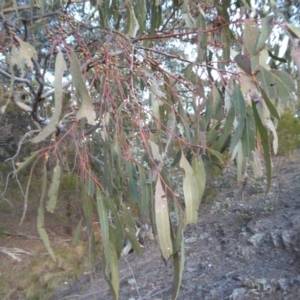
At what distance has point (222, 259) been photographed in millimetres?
2719

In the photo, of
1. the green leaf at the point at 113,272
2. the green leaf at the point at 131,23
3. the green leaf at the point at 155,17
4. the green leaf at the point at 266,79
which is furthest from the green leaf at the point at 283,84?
the green leaf at the point at 155,17

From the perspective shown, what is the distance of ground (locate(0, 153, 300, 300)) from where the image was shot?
7.56 feet

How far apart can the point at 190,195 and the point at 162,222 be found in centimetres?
11

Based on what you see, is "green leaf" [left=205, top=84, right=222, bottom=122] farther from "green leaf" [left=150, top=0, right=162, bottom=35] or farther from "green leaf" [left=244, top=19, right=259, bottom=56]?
"green leaf" [left=150, top=0, right=162, bottom=35]

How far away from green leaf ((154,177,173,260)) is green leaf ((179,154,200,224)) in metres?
0.06

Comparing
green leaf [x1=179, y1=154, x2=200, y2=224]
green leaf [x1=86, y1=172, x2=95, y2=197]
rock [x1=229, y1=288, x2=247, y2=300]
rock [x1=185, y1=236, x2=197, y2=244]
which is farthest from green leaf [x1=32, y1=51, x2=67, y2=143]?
rock [x1=185, y1=236, x2=197, y2=244]

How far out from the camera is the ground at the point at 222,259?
230 centimetres

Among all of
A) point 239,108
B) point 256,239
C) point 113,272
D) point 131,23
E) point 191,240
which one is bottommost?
point 191,240

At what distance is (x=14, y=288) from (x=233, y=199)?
83.2 inches

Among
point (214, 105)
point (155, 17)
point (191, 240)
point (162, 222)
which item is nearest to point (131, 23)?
point (155, 17)

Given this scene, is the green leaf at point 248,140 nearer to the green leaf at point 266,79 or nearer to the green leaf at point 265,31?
the green leaf at point 266,79

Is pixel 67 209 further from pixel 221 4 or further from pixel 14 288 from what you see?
pixel 221 4

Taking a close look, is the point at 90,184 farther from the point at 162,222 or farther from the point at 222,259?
the point at 222,259

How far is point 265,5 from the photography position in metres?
2.60
